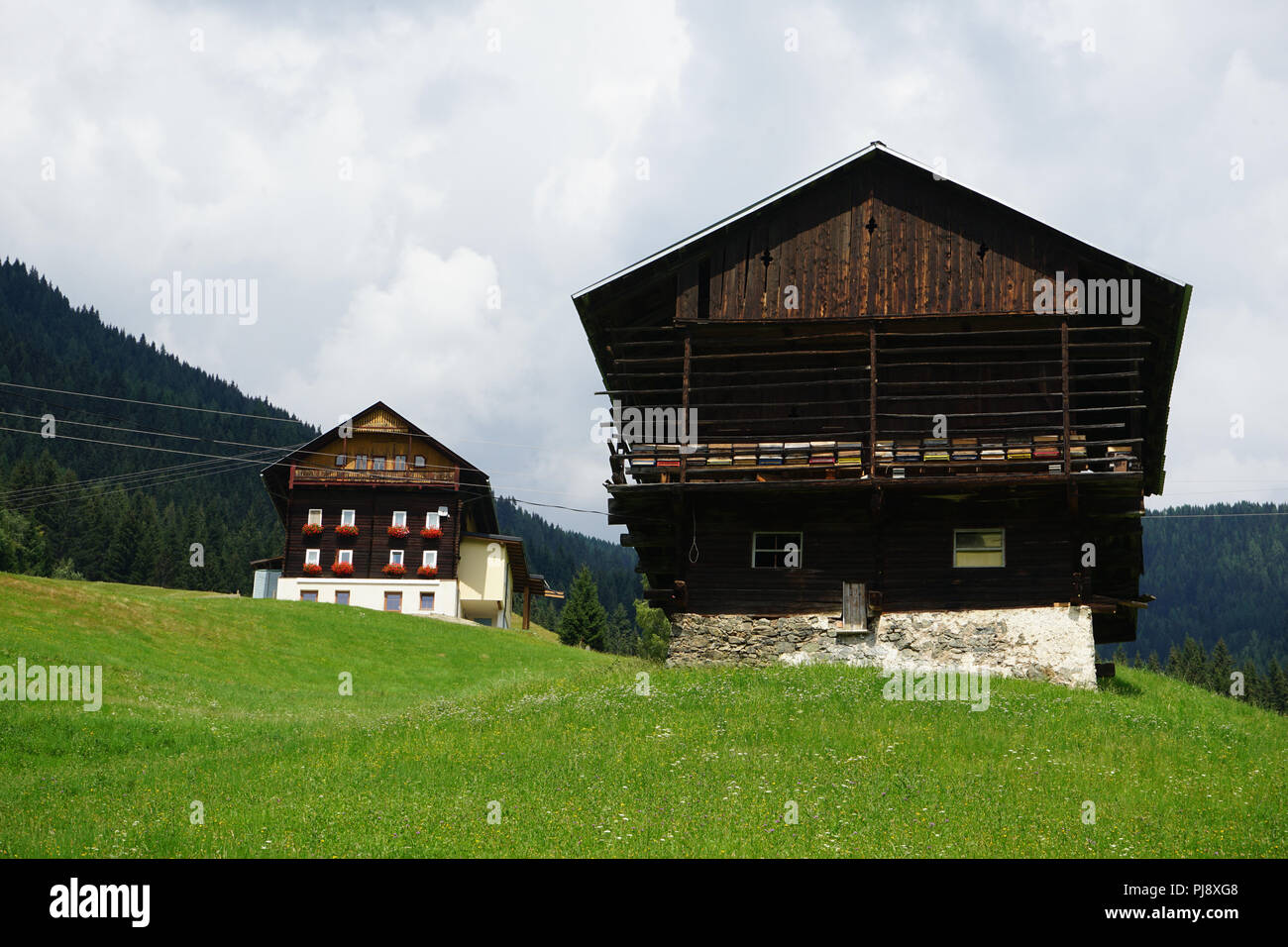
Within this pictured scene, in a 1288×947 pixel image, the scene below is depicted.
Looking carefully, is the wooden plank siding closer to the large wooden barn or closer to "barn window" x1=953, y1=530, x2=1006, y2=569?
the large wooden barn

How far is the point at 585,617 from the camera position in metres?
84.6

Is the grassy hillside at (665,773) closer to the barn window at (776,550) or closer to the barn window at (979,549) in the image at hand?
the barn window at (776,550)

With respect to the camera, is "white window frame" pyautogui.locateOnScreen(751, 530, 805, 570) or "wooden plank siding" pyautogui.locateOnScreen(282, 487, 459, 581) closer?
"white window frame" pyautogui.locateOnScreen(751, 530, 805, 570)

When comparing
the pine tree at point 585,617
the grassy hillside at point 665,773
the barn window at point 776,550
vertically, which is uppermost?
the barn window at point 776,550

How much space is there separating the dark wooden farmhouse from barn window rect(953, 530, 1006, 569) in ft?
141

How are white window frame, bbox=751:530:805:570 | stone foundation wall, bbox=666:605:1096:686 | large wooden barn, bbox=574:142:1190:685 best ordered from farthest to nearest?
white window frame, bbox=751:530:805:570 < large wooden barn, bbox=574:142:1190:685 < stone foundation wall, bbox=666:605:1096:686

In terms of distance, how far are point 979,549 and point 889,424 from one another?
3.62 meters

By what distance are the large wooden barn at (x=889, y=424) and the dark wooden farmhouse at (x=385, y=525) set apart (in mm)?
38853

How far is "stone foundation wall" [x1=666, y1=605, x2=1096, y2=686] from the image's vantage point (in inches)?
1006

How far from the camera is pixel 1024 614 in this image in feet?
85.1

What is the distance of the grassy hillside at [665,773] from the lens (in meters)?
14.2

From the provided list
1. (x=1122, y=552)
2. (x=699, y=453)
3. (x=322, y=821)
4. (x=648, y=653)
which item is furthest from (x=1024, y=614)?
(x=648, y=653)

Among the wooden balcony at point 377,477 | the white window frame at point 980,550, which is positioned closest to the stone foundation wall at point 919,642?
the white window frame at point 980,550

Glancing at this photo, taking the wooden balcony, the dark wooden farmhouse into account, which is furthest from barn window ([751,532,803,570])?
the wooden balcony
